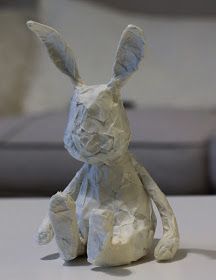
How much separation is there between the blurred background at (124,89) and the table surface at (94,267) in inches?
12.1

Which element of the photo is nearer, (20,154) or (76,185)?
(76,185)

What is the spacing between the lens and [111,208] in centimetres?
61

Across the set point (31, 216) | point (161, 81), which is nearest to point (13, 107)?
point (161, 81)

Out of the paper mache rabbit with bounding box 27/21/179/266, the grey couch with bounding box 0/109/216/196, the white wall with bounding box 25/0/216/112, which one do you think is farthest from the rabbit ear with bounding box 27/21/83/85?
the white wall with bounding box 25/0/216/112

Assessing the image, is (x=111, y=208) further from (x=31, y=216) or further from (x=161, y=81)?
(x=161, y=81)

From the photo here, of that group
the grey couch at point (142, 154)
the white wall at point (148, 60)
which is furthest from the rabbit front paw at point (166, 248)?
the white wall at point (148, 60)

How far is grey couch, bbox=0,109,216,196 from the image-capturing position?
1157mm

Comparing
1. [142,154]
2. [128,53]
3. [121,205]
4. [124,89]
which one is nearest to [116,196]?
[121,205]

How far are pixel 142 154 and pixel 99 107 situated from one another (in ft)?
1.90

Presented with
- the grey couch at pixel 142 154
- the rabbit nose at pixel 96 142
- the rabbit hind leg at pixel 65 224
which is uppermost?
the rabbit nose at pixel 96 142

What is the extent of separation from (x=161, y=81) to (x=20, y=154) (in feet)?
1.77

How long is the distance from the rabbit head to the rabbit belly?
1.2 inches

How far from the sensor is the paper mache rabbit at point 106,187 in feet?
1.89

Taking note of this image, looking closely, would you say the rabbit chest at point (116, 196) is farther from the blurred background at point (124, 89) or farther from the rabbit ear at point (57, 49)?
the blurred background at point (124, 89)
